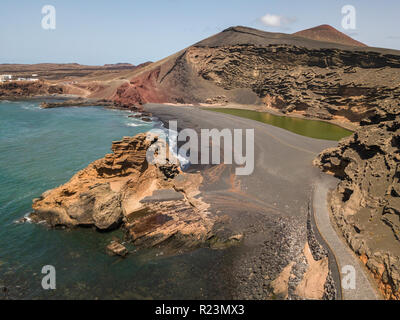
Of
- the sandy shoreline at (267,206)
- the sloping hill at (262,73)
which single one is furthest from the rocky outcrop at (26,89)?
the sandy shoreline at (267,206)

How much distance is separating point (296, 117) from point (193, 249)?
45679 millimetres

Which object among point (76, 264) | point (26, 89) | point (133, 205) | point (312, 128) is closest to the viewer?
point (76, 264)

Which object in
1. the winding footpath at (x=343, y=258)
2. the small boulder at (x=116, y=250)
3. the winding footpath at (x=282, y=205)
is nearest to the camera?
the winding footpath at (x=343, y=258)

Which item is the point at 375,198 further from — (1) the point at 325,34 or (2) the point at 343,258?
(1) the point at 325,34

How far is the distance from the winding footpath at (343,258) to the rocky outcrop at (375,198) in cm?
38

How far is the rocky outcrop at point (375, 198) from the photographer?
35.0ft

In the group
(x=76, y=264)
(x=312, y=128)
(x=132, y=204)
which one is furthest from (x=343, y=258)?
(x=312, y=128)

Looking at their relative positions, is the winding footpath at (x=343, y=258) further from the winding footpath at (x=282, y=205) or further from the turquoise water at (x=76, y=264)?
the turquoise water at (x=76, y=264)

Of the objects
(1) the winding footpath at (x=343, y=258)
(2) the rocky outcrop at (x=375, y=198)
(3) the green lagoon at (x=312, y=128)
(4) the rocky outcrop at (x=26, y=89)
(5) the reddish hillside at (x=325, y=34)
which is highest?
(5) the reddish hillside at (x=325, y=34)

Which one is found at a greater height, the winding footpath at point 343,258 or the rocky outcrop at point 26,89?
the rocky outcrop at point 26,89

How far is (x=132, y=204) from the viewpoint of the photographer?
18125mm

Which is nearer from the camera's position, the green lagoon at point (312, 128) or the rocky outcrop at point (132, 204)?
the rocky outcrop at point (132, 204)

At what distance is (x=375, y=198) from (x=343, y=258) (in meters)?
4.81

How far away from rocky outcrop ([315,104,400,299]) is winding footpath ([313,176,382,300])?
0.38m
